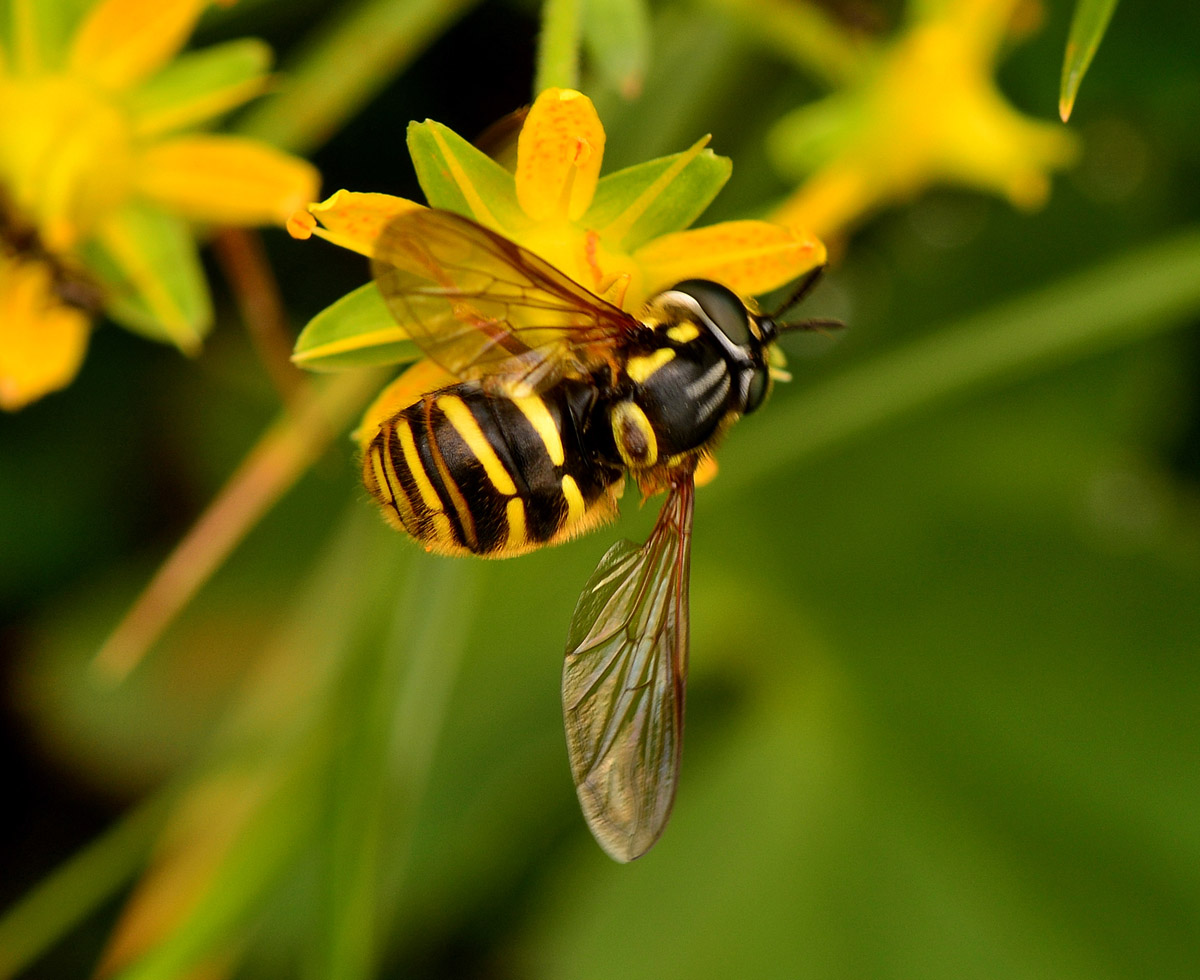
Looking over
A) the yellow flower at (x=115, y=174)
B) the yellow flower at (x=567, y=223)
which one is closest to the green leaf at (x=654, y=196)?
the yellow flower at (x=567, y=223)

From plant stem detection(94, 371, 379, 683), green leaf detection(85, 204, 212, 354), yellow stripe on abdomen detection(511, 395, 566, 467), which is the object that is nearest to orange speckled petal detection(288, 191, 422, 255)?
yellow stripe on abdomen detection(511, 395, 566, 467)

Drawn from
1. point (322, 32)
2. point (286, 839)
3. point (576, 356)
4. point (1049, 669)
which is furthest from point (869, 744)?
point (322, 32)

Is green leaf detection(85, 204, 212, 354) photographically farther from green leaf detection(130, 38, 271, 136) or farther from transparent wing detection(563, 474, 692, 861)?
transparent wing detection(563, 474, 692, 861)

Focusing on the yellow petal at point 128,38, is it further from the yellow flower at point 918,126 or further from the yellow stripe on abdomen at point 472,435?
the yellow flower at point 918,126

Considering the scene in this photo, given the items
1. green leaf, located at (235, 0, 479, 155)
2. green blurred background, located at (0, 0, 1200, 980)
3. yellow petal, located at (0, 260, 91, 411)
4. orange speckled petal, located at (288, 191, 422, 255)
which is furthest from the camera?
green blurred background, located at (0, 0, 1200, 980)

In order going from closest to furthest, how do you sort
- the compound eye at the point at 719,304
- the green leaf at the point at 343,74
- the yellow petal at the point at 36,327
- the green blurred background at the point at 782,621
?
the compound eye at the point at 719,304 → the yellow petal at the point at 36,327 → the green leaf at the point at 343,74 → the green blurred background at the point at 782,621

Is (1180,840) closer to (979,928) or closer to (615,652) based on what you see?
Result: (979,928)
